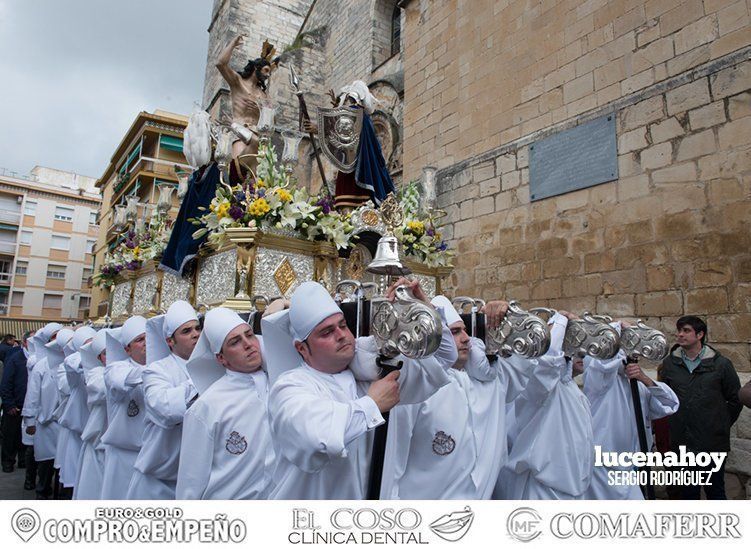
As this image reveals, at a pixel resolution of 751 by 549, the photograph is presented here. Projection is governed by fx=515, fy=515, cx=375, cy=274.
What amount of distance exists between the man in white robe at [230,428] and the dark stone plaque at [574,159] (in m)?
5.36

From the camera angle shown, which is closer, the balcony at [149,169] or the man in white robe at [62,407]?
the man in white robe at [62,407]

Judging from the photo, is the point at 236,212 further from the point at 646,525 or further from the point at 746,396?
the point at 746,396

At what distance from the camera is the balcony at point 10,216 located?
33.7 metres

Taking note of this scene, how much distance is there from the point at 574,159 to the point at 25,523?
264 inches

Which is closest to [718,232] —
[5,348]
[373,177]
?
[373,177]

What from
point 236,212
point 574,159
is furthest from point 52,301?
point 574,159

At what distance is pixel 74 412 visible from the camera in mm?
5422

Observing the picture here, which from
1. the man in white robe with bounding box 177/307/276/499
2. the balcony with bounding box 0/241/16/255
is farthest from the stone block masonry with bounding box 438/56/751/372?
the balcony with bounding box 0/241/16/255

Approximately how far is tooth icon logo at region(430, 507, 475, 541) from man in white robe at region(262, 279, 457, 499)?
351 millimetres

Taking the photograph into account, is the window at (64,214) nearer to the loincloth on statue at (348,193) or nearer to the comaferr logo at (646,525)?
the loincloth on statue at (348,193)

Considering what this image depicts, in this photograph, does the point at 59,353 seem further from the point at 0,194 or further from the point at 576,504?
the point at 0,194

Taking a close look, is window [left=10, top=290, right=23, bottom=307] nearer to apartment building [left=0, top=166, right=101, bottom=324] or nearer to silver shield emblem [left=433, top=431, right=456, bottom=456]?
apartment building [left=0, top=166, right=101, bottom=324]

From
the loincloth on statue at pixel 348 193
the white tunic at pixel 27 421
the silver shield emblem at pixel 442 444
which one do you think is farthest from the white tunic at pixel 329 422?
the white tunic at pixel 27 421

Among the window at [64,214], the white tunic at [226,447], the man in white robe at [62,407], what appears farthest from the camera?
the window at [64,214]
